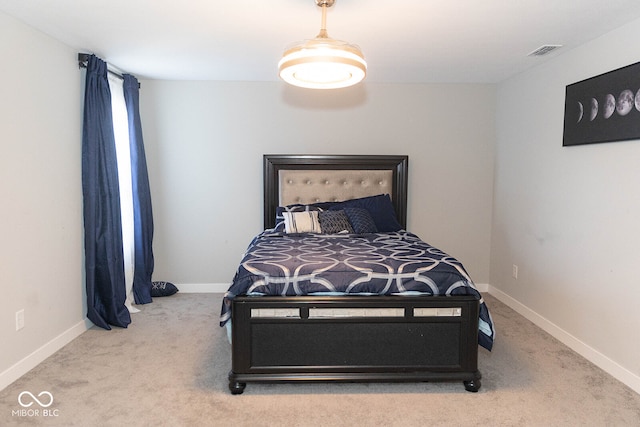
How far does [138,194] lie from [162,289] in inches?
39.4

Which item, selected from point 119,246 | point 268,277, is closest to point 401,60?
point 268,277

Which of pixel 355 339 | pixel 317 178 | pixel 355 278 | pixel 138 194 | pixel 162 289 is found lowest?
pixel 162 289

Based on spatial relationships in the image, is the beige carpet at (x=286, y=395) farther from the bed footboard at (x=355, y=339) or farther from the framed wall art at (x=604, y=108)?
the framed wall art at (x=604, y=108)

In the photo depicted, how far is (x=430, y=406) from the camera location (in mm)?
2412

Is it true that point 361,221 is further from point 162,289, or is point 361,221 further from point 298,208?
point 162,289

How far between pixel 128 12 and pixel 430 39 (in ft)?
6.51

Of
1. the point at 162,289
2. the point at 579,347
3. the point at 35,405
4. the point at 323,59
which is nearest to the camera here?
the point at 323,59

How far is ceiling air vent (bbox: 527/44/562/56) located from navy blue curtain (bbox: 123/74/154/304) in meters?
3.48

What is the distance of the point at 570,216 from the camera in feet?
10.9

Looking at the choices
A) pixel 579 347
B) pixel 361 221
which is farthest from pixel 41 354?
pixel 579 347

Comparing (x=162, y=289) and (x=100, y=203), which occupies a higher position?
(x=100, y=203)

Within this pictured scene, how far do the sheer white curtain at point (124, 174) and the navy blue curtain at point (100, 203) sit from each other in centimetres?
24

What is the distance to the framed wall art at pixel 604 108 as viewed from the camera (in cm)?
271

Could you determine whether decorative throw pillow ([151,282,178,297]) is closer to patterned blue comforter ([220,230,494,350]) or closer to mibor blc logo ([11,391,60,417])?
mibor blc logo ([11,391,60,417])
